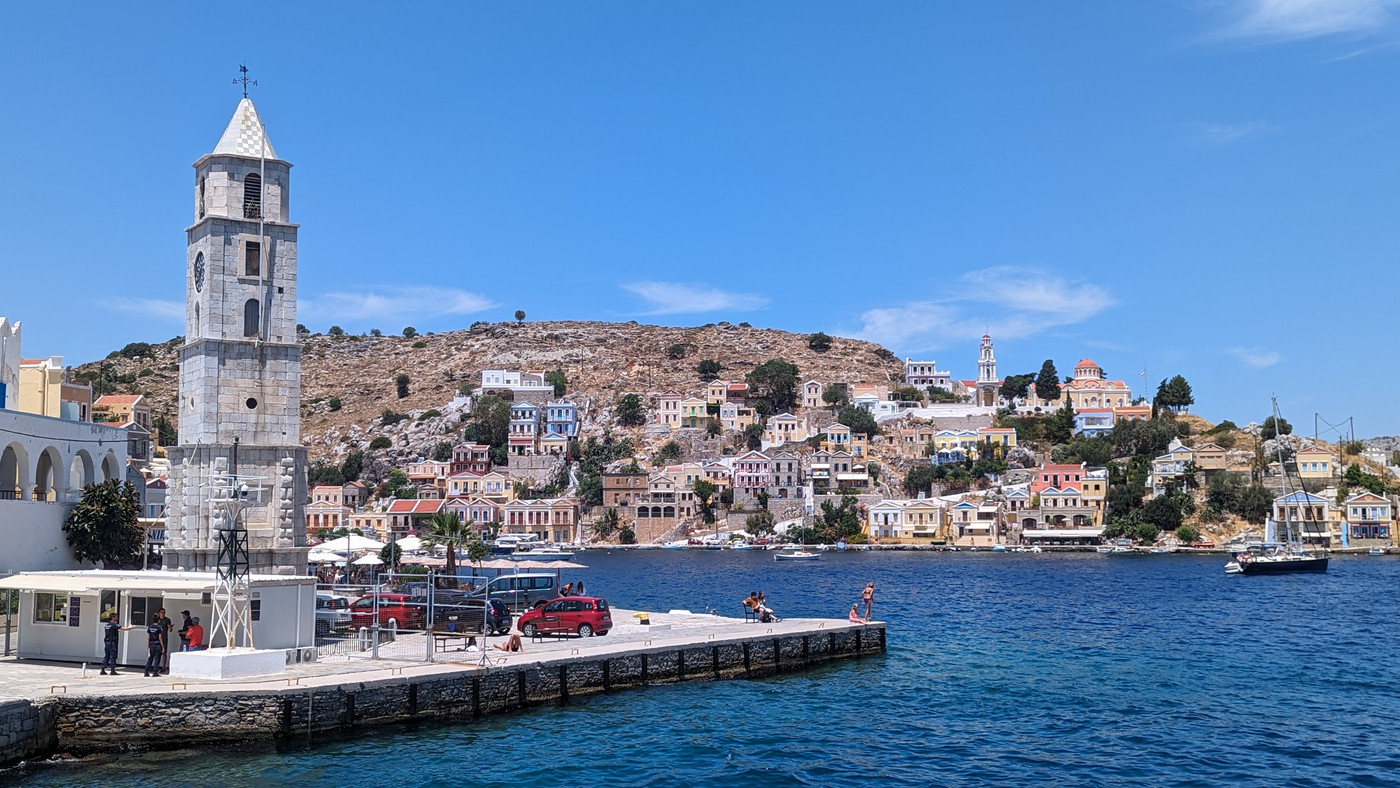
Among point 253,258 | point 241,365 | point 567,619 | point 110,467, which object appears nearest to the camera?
point 241,365

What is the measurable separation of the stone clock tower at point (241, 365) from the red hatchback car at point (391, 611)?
3.39 metres

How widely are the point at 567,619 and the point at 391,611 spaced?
222 inches

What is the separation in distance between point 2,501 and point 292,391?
12548mm

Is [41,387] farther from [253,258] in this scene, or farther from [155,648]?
[155,648]

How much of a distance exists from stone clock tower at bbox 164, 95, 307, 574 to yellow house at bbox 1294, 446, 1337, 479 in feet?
439

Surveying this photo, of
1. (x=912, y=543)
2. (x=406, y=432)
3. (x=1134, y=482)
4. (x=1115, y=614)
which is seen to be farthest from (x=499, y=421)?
(x=1115, y=614)

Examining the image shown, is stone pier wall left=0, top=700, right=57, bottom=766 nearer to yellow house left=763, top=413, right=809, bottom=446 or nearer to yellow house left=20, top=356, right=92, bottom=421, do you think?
yellow house left=20, top=356, right=92, bottom=421

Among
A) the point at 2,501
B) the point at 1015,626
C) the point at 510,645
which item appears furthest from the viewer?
the point at 1015,626

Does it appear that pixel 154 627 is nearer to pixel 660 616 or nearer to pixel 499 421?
pixel 660 616

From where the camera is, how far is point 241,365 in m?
31.6

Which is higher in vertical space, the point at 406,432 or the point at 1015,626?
the point at 406,432

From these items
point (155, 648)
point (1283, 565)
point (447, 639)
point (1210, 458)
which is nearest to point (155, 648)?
point (155, 648)

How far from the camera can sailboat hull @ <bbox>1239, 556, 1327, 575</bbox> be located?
3546 inches

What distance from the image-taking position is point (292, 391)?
1271 inches
